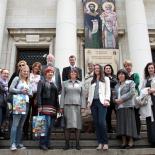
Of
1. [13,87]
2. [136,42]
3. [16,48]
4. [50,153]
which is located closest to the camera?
[50,153]

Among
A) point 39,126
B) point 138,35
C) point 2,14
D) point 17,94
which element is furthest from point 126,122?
point 2,14

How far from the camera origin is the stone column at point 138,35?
14133mm

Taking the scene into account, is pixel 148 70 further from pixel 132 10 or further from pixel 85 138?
pixel 132 10

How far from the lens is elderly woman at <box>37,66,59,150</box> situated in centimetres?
761

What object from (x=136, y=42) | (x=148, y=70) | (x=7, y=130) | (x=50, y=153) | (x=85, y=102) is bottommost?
(x=50, y=153)

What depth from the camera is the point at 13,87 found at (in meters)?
7.86

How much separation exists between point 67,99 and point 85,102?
460mm

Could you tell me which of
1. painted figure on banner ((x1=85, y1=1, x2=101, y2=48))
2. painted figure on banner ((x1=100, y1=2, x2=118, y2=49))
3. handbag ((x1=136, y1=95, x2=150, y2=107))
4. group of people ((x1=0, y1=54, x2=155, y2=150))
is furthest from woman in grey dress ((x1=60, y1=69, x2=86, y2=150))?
painted figure on banner ((x1=100, y1=2, x2=118, y2=49))

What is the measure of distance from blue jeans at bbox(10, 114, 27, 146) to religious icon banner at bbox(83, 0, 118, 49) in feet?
A: 24.9

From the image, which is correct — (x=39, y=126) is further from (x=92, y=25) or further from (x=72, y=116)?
(x=92, y=25)

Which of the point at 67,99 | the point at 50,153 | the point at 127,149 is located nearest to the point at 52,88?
the point at 67,99

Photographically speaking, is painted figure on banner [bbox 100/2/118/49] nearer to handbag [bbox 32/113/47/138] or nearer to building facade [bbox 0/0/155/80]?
building facade [bbox 0/0/155/80]

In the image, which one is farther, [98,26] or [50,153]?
[98,26]

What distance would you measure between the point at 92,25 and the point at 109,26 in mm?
757
